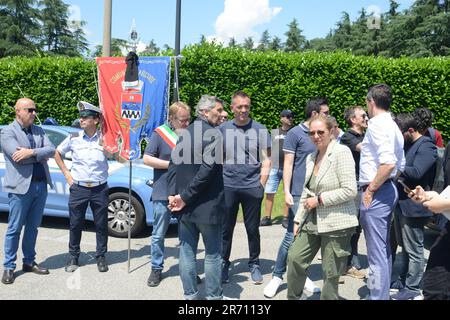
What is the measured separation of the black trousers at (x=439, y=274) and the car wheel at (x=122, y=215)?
4.42 meters

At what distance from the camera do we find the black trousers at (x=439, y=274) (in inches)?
111

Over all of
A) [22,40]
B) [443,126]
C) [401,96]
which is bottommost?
[443,126]

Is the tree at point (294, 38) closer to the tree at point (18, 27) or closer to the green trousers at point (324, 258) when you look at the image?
the tree at point (18, 27)

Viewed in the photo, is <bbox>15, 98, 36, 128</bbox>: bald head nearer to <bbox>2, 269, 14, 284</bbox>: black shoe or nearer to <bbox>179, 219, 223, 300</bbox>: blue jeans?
<bbox>2, 269, 14, 284</bbox>: black shoe

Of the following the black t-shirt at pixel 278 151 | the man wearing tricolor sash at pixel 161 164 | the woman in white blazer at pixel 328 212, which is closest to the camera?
the woman in white blazer at pixel 328 212

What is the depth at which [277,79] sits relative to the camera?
1120 centimetres

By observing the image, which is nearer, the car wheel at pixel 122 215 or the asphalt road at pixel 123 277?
the asphalt road at pixel 123 277

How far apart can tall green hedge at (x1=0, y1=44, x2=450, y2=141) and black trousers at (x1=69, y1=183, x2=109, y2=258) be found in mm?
6222

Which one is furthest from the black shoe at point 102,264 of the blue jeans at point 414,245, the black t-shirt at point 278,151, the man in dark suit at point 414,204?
the black t-shirt at point 278,151

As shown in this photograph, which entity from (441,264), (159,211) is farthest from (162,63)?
(441,264)

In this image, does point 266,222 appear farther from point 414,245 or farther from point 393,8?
point 393,8

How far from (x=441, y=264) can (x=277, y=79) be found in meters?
8.79
